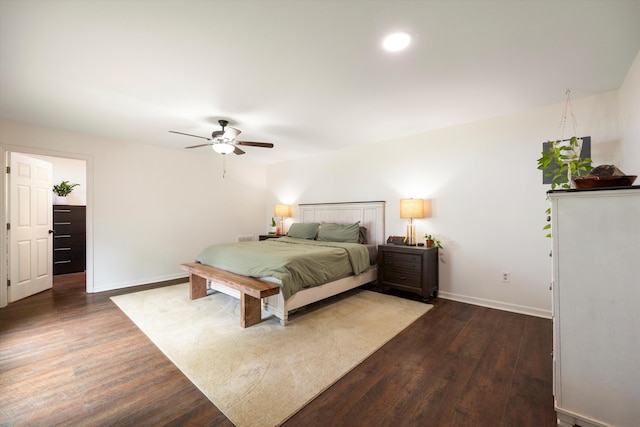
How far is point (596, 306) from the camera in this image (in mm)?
1395

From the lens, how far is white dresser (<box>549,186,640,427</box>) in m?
1.32

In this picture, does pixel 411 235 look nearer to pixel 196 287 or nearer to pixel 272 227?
pixel 196 287

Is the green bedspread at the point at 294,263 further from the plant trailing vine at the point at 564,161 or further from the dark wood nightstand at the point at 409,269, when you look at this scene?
the plant trailing vine at the point at 564,161

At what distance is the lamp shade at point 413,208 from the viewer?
3711 mm

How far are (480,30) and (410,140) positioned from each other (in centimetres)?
234

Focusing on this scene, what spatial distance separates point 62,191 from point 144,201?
240 cm

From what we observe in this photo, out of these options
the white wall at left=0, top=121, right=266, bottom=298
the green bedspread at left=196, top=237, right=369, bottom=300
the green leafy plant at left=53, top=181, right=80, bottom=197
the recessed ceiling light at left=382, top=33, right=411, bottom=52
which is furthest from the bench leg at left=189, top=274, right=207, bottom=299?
the green leafy plant at left=53, top=181, right=80, bottom=197

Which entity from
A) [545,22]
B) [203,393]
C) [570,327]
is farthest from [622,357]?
[203,393]

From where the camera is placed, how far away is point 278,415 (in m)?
1.53

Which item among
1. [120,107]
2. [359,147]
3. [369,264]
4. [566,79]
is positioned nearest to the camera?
[566,79]

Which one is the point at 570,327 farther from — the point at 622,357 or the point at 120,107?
the point at 120,107

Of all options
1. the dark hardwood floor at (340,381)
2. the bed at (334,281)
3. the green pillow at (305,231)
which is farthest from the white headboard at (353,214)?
the dark hardwood floor at (340,381)

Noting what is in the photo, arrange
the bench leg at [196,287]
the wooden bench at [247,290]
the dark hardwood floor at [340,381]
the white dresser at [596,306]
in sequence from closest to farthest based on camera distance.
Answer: the white dresser at [596,306], the dark hardwood floor at [340,381], the wooden bench at [247,290], the bench leg at [196,287]

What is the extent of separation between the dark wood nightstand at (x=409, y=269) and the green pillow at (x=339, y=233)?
561mm
